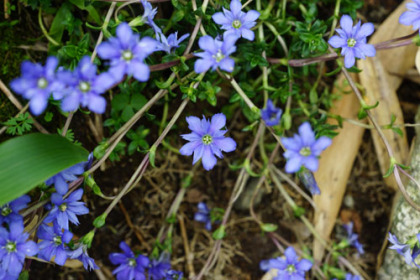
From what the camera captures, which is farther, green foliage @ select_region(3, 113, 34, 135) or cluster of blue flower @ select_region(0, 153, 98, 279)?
green foliage @ select_region(3, 113, 34, 135)

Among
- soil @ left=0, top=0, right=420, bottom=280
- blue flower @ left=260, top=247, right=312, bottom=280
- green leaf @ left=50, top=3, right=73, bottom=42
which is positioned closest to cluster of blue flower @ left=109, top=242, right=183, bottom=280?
soil @ left=0, top=0, right=420, bottom=280

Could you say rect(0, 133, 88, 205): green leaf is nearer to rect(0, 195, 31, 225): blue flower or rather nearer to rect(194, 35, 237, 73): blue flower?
rect(0, 195, 31, 225): blue flower

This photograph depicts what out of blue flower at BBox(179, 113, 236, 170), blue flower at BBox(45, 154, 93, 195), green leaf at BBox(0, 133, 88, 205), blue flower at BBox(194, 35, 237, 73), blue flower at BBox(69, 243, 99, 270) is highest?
blue flower at BBox(194, 35, 237, 73)

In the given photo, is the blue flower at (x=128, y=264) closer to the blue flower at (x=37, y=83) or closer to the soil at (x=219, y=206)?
the soil at (x=219, y=206)

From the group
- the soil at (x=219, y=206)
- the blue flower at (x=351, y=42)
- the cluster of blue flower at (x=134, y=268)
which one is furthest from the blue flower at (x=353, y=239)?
the blue flower at (x=351, y=42)

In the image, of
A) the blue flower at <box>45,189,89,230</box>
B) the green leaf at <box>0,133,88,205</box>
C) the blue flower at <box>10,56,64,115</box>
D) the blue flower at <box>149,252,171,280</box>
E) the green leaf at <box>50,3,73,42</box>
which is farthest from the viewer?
the blue flower at <box>149,252,171,280</box>

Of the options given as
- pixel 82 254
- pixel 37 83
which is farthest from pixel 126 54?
pixel 82 254

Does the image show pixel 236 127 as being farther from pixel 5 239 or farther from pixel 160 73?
pixel 5 239

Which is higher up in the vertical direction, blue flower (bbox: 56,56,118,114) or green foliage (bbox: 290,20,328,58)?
blue flower (bbox: 56,56,118,114)
